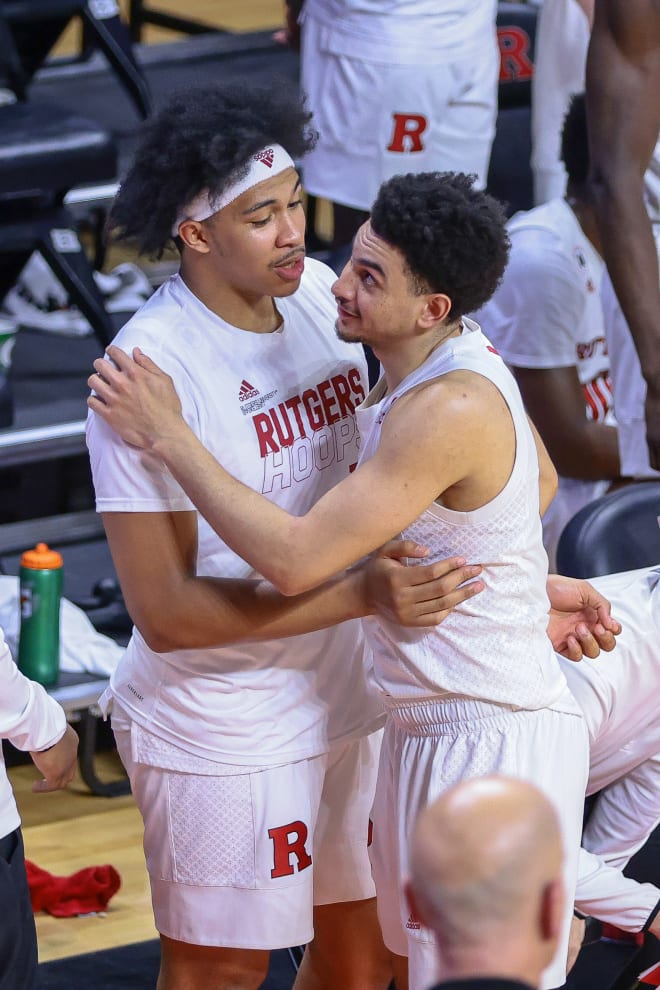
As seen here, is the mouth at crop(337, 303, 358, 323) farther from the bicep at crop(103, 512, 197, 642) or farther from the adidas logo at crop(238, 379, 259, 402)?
the bicep at crop(103, 512, 197, 642)

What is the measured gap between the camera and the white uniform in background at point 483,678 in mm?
2273

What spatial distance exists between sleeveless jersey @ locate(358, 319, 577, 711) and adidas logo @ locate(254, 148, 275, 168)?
373mm

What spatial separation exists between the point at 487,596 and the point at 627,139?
137 cm

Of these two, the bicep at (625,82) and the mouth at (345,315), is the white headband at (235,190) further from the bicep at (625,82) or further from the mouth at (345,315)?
the bicep at (625,82)

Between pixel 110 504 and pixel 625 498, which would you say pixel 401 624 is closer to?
pixel 110 504

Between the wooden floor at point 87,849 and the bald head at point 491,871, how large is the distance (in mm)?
2378

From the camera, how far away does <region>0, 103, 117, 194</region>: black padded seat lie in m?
4.45

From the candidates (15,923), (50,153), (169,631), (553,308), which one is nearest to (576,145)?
(553,308)

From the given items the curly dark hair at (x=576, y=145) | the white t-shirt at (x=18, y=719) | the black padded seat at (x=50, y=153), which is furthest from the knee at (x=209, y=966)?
the black padded seat at (x=50, y=153)

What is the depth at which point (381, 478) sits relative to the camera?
218cm

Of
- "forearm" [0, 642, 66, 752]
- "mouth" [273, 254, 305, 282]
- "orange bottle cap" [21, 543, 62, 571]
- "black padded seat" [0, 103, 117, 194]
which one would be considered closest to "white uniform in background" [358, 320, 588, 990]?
"mouth" [273, 254, 305, 282]

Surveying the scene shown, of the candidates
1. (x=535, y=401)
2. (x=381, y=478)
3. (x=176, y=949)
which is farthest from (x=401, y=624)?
(x=535, y=401)

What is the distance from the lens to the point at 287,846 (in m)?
2.46

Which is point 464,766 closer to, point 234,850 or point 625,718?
point 234,850
